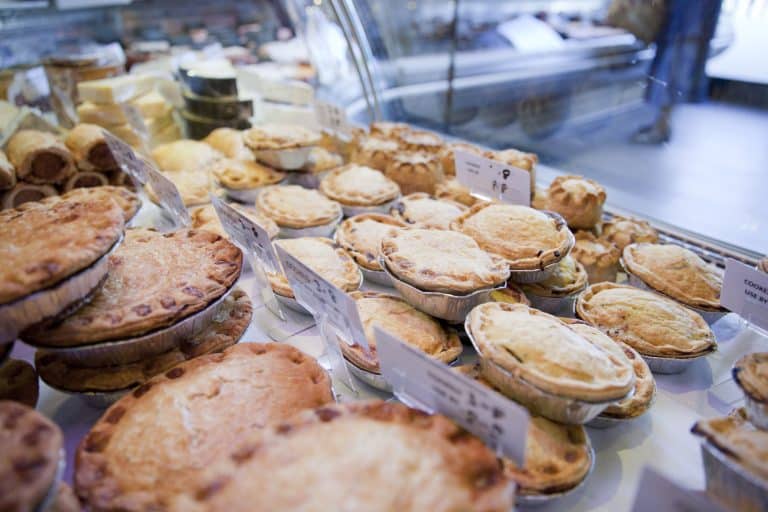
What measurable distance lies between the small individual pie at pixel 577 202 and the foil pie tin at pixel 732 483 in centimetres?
153

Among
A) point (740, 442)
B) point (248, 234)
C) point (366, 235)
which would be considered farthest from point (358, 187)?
point (740, 442)

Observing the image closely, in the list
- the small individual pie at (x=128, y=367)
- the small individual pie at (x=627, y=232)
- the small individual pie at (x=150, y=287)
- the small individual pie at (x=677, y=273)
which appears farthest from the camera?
the small individual pie at (x=627, y=232)

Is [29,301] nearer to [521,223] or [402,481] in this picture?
[402,481]

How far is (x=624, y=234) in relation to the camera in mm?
2779

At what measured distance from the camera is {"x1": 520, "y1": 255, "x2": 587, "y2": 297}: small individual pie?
7.91ft

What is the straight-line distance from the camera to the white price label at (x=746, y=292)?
204cm

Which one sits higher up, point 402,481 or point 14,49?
point 14,49

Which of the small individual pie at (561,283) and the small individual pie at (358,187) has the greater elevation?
the small individual pie at (358,187)

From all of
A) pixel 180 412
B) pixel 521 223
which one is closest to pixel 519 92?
pixel 521 223

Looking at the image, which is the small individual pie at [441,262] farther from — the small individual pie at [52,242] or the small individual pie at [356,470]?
the small individual pie at [52,242]

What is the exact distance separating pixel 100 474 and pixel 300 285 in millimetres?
915

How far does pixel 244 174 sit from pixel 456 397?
2.41 m

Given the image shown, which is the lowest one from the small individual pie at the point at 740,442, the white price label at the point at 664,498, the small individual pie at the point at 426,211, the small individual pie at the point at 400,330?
the small individual pie at the point at 400,330

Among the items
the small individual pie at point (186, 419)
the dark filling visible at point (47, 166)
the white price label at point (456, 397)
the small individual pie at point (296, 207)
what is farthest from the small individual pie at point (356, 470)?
the dark filling visible at point (47, 166)
